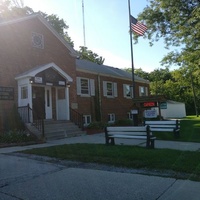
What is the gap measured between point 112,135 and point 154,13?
17.8 meters

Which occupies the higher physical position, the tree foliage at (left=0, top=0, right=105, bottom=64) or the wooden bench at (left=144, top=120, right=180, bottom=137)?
the tree foliage at (left=0, top=0, right=105, bottom=64)

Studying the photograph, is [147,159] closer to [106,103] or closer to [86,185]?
[86,185]

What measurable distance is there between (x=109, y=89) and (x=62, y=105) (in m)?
8.26

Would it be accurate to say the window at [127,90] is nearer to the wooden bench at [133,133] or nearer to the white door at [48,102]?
the white door at [48,102]

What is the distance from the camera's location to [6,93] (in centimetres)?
1558

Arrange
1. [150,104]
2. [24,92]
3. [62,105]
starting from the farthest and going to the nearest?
[62,105]
[150,104]
[24,92]

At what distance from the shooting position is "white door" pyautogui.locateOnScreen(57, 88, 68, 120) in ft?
59.9

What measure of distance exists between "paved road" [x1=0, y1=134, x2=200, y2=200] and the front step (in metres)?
Result: 7.72

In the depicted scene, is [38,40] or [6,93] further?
[38,40]

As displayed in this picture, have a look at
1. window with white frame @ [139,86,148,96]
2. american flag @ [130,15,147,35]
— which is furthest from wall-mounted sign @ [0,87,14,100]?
window with white frame @ [139,86,148,96]

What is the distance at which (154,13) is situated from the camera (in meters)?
25.3

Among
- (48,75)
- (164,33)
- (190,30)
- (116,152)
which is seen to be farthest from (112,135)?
(164,33)

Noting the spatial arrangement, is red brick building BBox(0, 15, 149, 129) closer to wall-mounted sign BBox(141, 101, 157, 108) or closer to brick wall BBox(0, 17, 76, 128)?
brick wall BBox(0, 17, 76, 128)

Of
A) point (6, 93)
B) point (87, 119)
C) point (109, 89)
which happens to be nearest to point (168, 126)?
point (6, 93)
